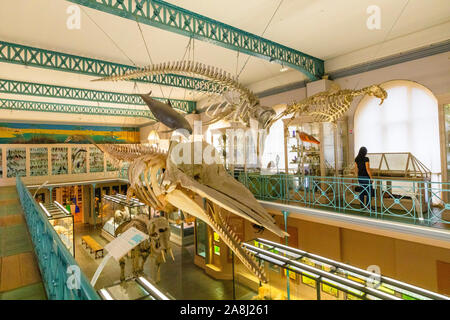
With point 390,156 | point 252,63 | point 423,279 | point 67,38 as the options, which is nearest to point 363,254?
point 423,279

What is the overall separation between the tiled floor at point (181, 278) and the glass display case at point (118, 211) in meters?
1.59

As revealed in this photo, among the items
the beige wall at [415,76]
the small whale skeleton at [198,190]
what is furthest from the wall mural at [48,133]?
the beige wall at [415,76]

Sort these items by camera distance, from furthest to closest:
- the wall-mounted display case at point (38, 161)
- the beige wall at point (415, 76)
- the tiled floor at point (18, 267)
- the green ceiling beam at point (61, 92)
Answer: the wall-mounted display case at point (38, 161) → the green ceiling beam at point (61, 92) → the beige wall at point (415, 76) → the tiled floor at point (18, 267)

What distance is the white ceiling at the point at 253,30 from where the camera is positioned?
5.00 metres

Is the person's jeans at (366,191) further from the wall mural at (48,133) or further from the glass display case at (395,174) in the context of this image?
the wall mural at (48,133)

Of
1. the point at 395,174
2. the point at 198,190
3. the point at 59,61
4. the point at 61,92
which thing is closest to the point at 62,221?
the point at 59,61

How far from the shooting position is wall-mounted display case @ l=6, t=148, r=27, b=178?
12367 millimetres

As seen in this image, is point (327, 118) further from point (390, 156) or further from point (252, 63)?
point (252, 63)

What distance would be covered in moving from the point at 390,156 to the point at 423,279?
2.75 meters

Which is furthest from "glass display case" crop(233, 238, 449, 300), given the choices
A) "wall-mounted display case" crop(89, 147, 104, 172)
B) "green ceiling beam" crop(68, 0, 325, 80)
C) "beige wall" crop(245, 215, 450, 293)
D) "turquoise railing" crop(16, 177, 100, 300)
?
"wall-mounted display case" crop(89, 147, 104, 172)

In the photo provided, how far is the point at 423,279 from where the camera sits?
5.19 meters

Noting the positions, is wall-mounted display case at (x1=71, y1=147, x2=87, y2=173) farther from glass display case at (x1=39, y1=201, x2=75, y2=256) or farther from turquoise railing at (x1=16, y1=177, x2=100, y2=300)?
turquoise railing at (x1=16, y1=177, x2=100, y2=300)

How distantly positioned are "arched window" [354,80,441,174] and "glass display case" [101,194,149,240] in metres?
6.78

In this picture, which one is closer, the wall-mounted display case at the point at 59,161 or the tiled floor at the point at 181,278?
the tiled floor at the point at 181,278
